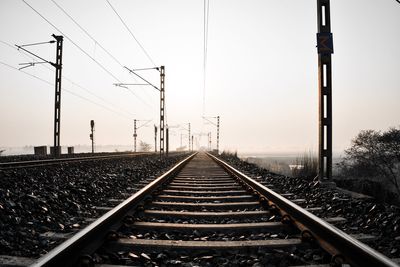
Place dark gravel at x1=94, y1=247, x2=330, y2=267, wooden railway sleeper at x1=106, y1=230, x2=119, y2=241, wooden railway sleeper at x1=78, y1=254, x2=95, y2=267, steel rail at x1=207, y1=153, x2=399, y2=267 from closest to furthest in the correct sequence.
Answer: steel rail at x1=207, y1=153, x2=399, y2=267, wooden railway sleeper at x1=78, y1=254, x2=95, y2=267, dark gravel at x1=94, y1=247, x2=330, y2=267, wooden railway sleeper at x1=106, y1=230, x2=119, y2=241

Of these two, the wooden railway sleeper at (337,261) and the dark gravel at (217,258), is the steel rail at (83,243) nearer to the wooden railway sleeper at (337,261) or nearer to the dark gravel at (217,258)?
the dark gravel at (217,258)

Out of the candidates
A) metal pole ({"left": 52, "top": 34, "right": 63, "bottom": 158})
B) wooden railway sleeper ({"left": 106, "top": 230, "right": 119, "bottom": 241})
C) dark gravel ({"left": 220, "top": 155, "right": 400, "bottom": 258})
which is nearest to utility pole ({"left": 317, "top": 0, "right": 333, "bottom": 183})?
dark gravel ({"left": 220, "top": 155, "right": 400, "bottom": 258})

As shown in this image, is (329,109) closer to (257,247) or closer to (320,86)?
(320,86)

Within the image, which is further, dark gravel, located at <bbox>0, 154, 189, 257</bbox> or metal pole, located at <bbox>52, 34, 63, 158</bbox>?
metal pole, located at <bbox>52, 34, 63, 158</bbox>

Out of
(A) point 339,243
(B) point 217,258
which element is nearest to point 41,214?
(B) point 217,258

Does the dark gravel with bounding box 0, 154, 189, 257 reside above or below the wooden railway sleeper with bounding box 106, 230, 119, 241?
below

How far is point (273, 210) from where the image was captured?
3.90m

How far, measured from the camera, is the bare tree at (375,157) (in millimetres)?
23859

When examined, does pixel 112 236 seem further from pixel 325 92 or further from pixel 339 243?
pixel 325 92

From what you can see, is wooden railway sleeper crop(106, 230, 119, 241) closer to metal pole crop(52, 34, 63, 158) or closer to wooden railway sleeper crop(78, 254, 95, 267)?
wooden railway sleeper crop(78, 254, 95, 267)

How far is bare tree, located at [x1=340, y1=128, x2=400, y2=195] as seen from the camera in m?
23.9

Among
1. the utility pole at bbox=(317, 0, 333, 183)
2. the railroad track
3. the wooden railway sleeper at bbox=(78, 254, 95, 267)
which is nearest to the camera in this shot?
the wooden railway sleeper at bbox=(78, 254, 95, 267)

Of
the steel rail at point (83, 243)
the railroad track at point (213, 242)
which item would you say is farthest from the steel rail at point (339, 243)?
the steel rail at point (83, 243)

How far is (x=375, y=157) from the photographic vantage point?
82.1 feet
